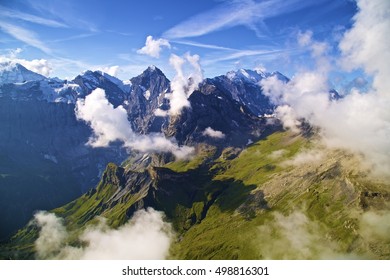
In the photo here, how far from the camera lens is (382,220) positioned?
195m
